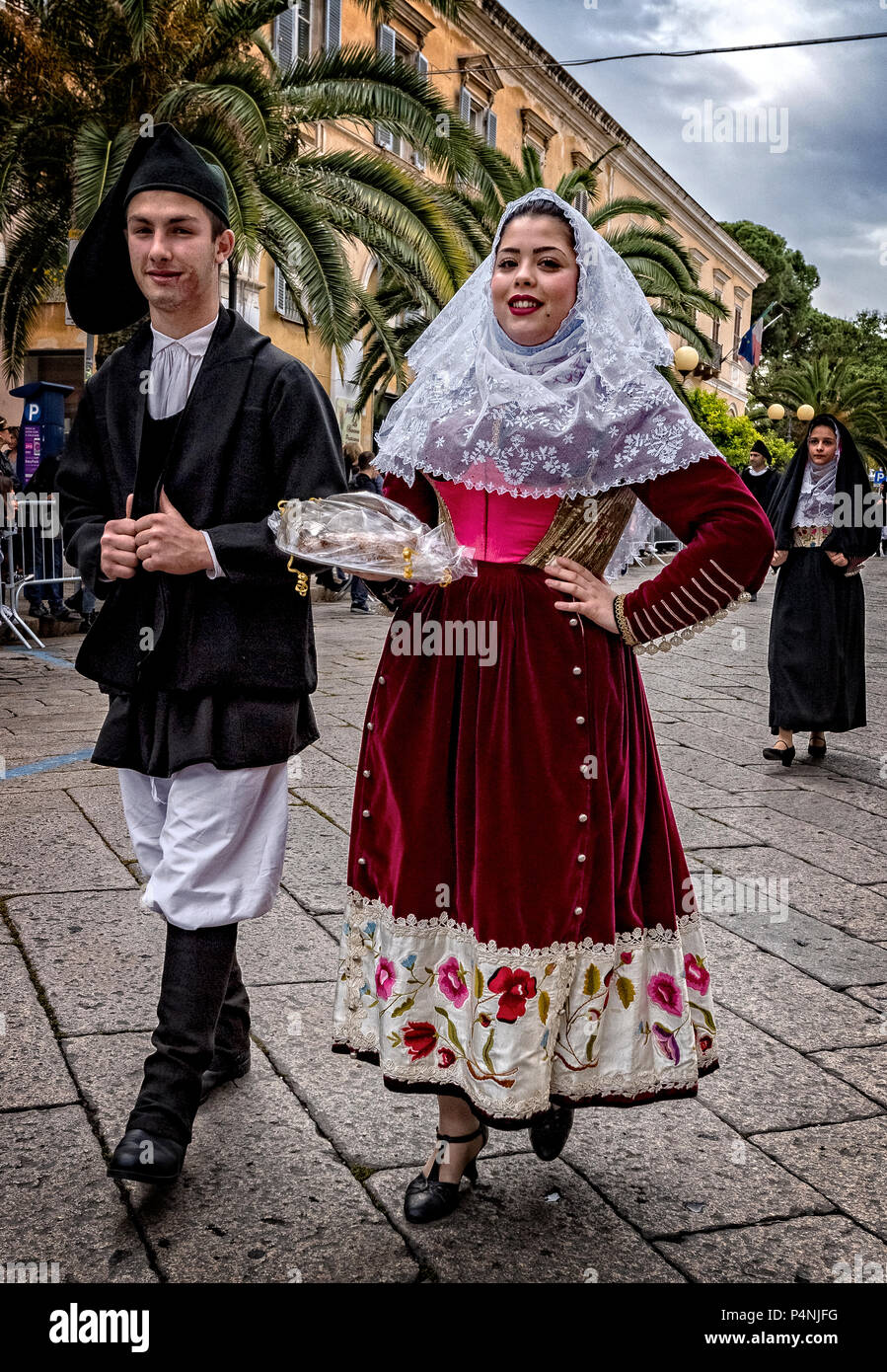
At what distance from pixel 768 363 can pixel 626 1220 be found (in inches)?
2202

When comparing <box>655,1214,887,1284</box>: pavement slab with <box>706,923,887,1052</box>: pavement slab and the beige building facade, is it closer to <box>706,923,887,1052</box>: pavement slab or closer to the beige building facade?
<box>706,923,887,1052</box>: pavement slab

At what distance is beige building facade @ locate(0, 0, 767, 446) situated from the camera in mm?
18062

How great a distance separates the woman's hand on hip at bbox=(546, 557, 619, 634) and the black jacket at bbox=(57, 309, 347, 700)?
1.48ft

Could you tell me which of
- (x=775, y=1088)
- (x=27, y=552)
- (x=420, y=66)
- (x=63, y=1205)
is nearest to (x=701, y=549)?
(x=775, y=1088)

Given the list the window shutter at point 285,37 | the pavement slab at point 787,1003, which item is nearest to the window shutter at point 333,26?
the window shutter at point 285,37

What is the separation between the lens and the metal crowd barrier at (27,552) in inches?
370

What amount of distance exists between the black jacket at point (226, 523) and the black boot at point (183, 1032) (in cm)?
50

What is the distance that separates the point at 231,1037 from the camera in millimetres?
2791

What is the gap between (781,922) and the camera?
4082 millimetres

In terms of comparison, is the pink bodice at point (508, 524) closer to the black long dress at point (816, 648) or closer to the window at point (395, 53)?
the black long dress at point (816, 648)

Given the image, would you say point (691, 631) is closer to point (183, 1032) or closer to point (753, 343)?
point (183, 1032)

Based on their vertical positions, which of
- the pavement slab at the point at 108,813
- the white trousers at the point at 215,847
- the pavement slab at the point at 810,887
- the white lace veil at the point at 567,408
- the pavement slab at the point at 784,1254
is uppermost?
the white lace veil at the point at 567,408

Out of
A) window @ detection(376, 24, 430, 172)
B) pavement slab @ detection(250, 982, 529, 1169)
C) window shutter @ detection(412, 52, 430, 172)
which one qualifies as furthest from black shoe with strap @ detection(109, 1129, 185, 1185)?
window shutter @ detection(412, 52, 430, 172)
